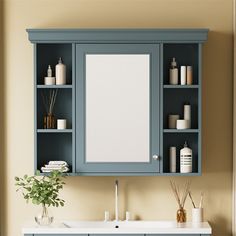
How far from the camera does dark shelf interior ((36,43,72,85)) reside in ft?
14.1

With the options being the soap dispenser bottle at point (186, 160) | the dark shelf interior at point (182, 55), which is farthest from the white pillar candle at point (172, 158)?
the dark shelf interior at point (182, 55)

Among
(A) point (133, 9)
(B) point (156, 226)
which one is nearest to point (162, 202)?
(B) point (156, 226)

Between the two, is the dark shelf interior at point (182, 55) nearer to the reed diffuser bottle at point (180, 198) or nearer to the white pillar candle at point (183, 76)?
the white pillar candle at point (183, 76)

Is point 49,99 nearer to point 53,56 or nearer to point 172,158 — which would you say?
point 53,56

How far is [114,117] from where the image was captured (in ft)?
13.6

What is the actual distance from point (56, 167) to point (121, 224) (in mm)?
605

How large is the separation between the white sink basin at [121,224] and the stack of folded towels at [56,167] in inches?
16.5

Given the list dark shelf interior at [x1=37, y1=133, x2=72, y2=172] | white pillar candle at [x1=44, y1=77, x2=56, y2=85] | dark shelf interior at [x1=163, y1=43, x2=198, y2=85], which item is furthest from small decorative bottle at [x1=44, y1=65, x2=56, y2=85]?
dark shelf interior at [x1=163, y1=43, x2=198, y2=85]

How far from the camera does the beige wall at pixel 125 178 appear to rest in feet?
14.3

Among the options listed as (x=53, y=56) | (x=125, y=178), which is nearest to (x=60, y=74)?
(x=53, y=56)

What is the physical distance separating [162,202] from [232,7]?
144 centimetres

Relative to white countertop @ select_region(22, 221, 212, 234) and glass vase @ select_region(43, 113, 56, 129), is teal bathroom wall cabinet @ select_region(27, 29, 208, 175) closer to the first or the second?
glass vase @ select_region(43, 113, 56, 129)

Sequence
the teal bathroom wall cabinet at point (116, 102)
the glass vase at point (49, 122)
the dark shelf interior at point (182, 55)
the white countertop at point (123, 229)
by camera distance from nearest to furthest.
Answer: the white countertop at point (123, 229), the teal bathroom wall cabinet at point (116, 102), the glass vase at point (49, 122), the dark shelf interior at point (182, 55)

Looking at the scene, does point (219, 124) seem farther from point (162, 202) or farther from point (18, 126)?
point (18, 126)
